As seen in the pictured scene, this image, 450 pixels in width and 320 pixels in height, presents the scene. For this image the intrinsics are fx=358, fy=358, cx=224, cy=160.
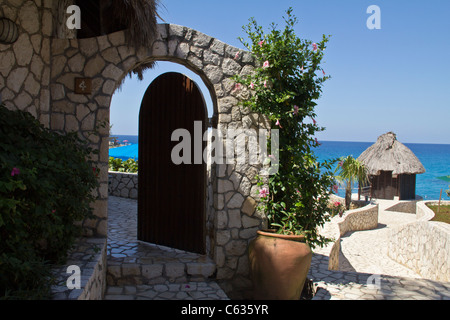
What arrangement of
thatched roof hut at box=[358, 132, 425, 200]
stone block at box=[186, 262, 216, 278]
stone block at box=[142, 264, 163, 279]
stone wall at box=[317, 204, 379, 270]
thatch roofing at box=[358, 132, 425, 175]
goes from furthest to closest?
thatched roof hut at box=[358, 132, 425, 200] → thatch roofing at box=[358, 132, 425, 175] → stone wall at box=[317, 204, 379, 270] → stone block at box=[186, 262, 216, 278] → stone block at box=[142, 264, 163, 279]

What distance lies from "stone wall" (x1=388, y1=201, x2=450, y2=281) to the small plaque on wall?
21.7ft

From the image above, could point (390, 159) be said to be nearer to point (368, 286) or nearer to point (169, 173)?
point (368, 286)

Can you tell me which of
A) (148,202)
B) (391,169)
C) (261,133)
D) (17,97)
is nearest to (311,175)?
(261,133)

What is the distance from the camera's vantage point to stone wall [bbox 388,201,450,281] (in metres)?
6.72

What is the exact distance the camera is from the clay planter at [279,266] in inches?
159

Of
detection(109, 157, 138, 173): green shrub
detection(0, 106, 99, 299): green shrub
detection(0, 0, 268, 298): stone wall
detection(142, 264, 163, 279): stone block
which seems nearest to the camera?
detection(0, 106, 99, 299): green shrub

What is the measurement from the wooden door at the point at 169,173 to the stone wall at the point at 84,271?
1.17 meters

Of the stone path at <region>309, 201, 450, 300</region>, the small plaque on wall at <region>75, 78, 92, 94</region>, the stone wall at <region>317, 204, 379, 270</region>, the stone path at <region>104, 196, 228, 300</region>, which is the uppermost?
the small plaque on wall at <region>75, 78, 92, 94</region>

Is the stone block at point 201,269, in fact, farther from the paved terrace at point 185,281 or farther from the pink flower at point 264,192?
the pink flower at point 264,192

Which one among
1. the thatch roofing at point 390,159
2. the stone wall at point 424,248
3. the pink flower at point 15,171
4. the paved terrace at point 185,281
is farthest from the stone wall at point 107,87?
the thatch roofing at point 390,159

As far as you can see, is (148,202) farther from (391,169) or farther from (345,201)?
(391,169)

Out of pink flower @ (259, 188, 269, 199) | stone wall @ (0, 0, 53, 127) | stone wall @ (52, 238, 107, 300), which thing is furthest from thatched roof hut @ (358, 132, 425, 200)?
stone wall @ (0, 0, 53, 127)

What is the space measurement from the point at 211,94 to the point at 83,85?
5.18 feet

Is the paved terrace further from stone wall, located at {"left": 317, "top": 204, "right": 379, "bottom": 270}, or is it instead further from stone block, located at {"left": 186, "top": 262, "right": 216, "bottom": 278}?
stone wall, located at {"left": 317, "top": 204, "right": 379, "bottom": 270}
